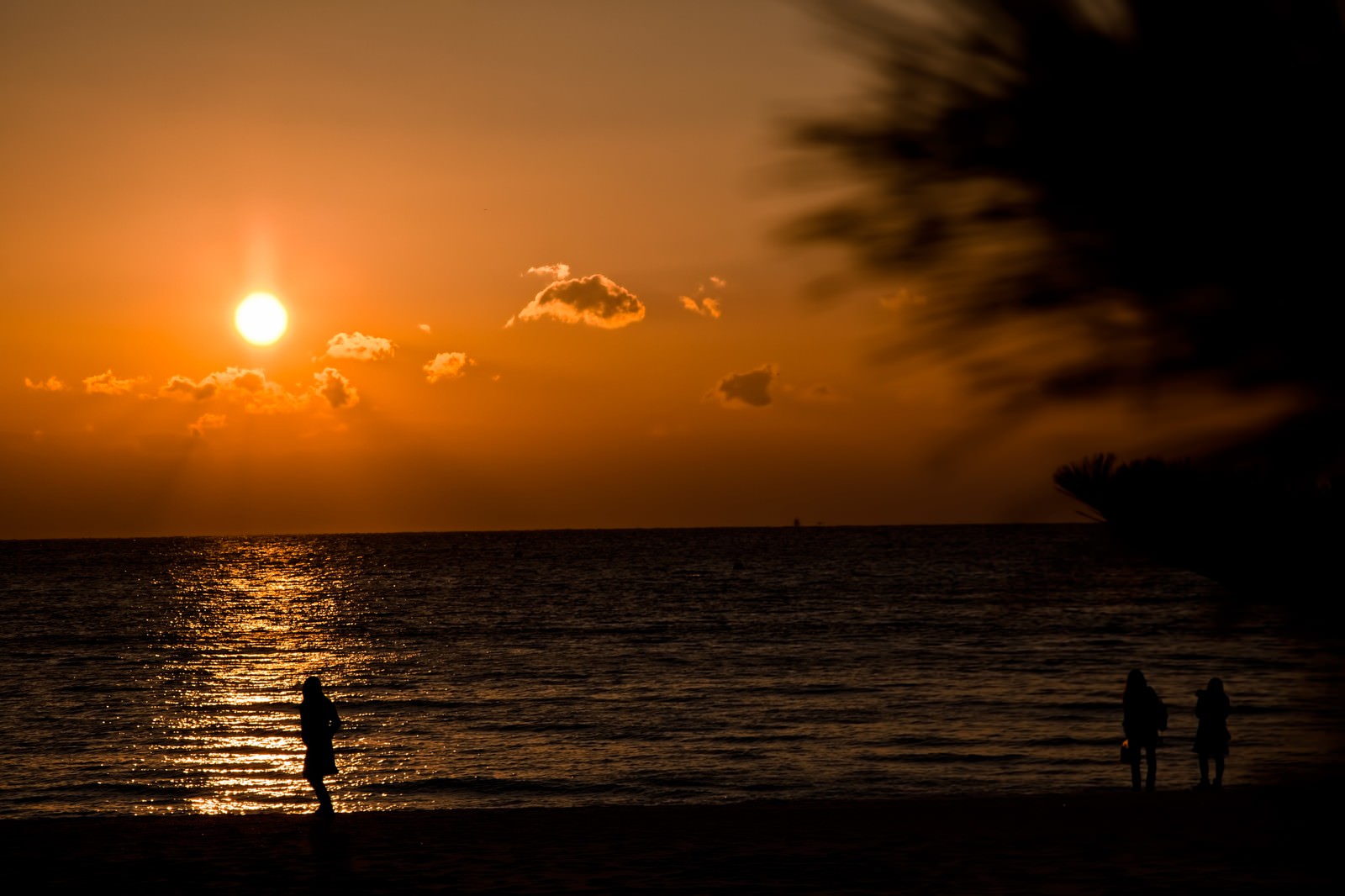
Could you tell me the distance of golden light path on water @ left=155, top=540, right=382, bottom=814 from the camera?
22.3 meters

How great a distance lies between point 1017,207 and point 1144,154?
16cm

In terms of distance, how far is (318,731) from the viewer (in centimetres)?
A: 1417

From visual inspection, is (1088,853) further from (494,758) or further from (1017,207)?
(494,758)

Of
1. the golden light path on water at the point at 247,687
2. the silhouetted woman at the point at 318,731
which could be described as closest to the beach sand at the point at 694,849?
the silhouetted woman at the point at 318,731

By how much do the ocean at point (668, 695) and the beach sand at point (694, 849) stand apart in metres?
1.62

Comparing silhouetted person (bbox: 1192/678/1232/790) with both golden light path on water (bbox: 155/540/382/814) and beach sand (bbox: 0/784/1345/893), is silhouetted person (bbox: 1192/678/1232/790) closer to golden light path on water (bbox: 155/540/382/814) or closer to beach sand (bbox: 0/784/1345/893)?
beach sand (bbox: 0/784/1345/893)

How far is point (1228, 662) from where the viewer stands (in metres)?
38.2

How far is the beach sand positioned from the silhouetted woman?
53cm

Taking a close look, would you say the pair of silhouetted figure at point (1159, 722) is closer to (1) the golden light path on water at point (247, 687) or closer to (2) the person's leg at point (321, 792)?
(2) the person's leg at point (321, 792)

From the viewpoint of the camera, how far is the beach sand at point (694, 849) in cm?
1064

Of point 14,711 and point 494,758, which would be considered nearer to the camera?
point 494,758

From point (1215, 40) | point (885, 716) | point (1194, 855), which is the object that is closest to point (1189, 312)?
point (1215, 40)

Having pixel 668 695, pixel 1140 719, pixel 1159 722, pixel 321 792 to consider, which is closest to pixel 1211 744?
pixel 1159 722

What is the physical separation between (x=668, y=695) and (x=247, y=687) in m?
13.7
